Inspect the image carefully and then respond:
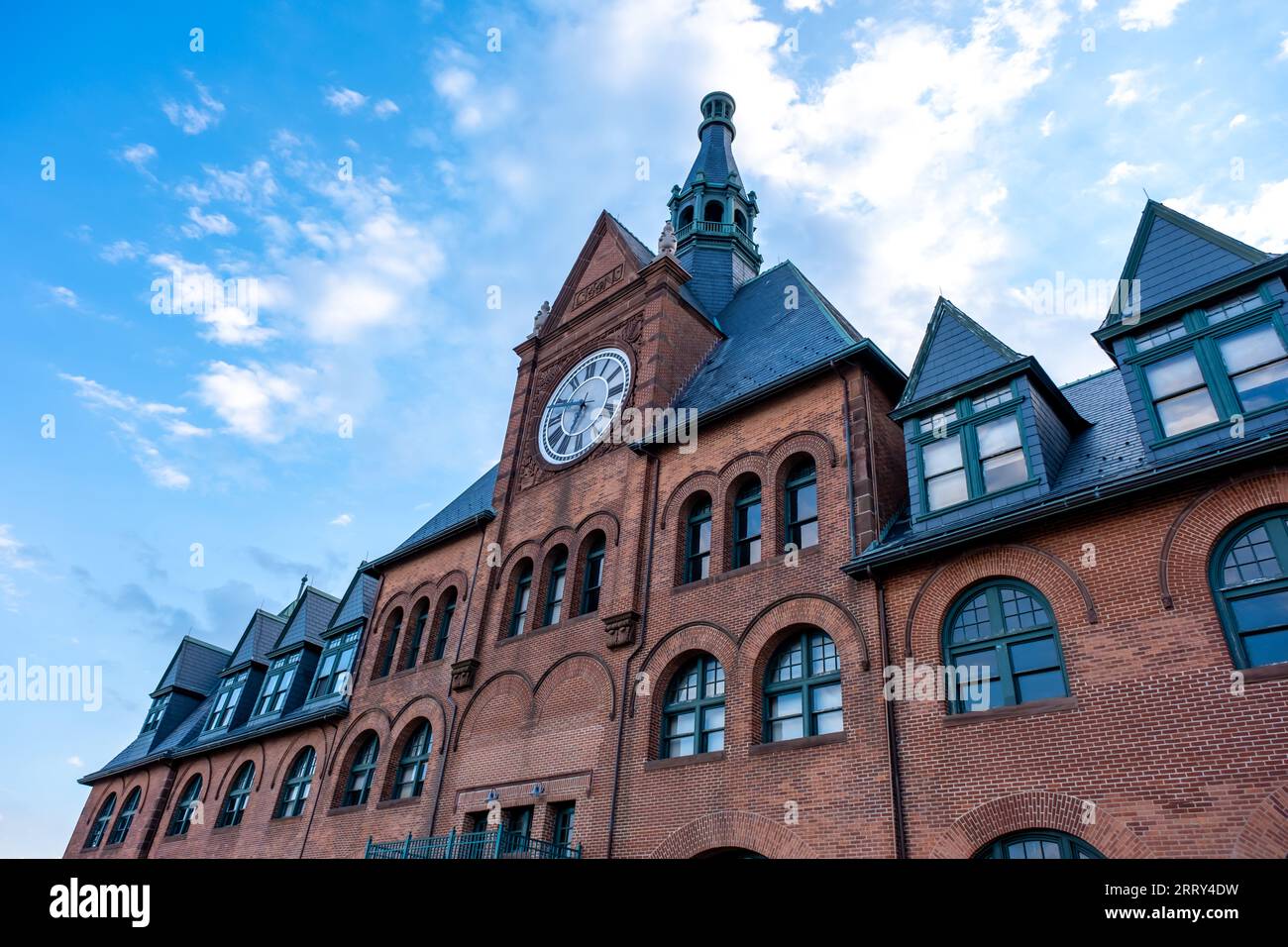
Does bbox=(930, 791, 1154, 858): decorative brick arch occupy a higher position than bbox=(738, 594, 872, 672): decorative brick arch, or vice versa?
bbox=(738, 594, 872, 672): decorative brick arch

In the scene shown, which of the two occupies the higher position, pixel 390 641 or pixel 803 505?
pixel 390 641

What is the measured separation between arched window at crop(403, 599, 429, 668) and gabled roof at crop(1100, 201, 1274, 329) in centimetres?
1953

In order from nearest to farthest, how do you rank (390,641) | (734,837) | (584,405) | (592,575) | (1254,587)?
1. (1254,587)
2. (734,837)
3. (592,575)
4. (584,405)
5. (390,641)

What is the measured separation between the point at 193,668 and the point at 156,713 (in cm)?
Answer: 235

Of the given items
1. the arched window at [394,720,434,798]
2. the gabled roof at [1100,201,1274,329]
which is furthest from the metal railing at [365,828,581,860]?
the gabled roof at [1100,201,1274,329]

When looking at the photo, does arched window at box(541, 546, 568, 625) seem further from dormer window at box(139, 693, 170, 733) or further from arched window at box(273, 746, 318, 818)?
dormer window at box(139, 693, 170, 733)

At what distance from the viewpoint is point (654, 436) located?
2109 centimetres

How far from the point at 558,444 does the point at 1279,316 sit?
654 inches

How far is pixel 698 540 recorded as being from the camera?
774 inches

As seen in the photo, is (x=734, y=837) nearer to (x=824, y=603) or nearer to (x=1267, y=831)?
(x=824, y=603)

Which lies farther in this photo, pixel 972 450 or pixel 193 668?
pixel 193 668

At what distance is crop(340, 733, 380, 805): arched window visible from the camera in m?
24.1

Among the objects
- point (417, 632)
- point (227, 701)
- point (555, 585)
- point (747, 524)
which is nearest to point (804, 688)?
point (747, 524)
